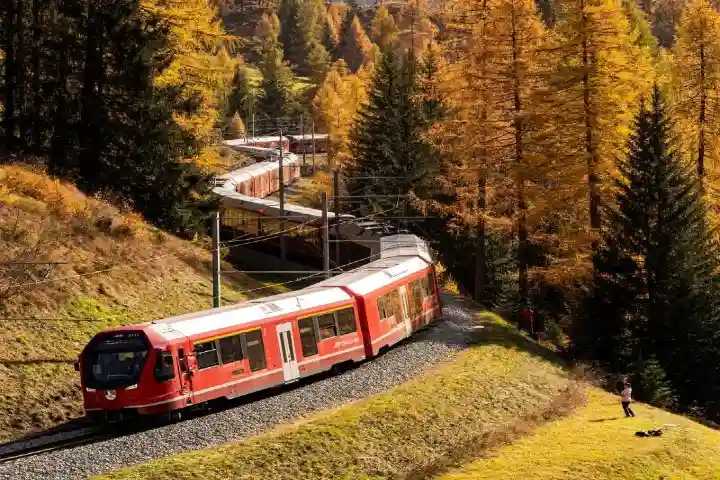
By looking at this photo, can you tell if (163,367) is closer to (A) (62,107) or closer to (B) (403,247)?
(B) (403,247)

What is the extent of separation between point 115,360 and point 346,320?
8495 mm

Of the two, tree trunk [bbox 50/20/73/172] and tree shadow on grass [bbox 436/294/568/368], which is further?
tree trunk [bbox 50/20/73/172]

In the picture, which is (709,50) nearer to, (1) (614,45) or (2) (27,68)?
(1) (614,45)

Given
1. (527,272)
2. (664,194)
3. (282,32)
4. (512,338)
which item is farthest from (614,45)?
(282,32)

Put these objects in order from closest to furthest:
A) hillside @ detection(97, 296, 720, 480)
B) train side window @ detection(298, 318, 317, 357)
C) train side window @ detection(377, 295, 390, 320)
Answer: hillside @ detection(97, 296, 720, 480)
train side window @ detection(298, 318, 317, 357)
train side window @ detection(377, 295, 390, 320)

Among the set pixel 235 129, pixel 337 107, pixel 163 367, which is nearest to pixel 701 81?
pixel 163 367

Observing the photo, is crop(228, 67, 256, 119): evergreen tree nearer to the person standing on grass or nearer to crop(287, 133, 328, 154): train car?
crop(287, 133, 328, 154): train car

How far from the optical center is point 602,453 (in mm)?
20844

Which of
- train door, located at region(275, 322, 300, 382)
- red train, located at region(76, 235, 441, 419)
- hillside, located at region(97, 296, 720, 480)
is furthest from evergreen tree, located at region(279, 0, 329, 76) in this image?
train door, located at region(275, 322, 300, 382)

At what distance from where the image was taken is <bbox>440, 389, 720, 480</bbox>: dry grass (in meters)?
19.3

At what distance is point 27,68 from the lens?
140ft

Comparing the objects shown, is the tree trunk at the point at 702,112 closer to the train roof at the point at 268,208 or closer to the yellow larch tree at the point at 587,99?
the yellow larch tree at the point at 587,99

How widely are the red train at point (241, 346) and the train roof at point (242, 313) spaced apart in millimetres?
28

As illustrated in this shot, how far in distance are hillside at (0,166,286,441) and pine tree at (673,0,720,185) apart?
2135 cm
